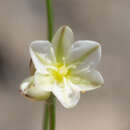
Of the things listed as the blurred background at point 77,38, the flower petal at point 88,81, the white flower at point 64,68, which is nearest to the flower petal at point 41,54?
the white flower at point 64,68

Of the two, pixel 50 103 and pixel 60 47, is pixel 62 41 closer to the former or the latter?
pixel 60 47

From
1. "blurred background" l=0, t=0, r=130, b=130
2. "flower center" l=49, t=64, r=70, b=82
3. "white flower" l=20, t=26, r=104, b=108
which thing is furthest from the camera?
"blurred background" l=0, t=0, r=130, b=130

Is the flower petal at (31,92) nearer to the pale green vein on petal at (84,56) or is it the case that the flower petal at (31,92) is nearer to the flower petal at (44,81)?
the flower petal at (44,81)

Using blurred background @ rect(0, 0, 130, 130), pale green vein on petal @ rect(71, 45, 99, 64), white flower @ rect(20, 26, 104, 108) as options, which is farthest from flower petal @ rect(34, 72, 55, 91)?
blurred background @ rect(0, 0, 130, 130)

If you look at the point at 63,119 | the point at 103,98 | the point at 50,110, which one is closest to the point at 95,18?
the point at 103,98

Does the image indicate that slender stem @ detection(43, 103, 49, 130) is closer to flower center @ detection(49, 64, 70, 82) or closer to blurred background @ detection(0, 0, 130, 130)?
flower center @ detection(49, 64, 70, 82)

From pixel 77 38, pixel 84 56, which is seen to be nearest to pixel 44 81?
pixel 84 56

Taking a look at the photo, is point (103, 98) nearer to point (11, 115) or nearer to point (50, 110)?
point (11, 115)

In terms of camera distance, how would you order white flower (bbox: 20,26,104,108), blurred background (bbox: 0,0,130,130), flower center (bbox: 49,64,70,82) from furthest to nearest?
blurred background (bbox: 0,0,130,130)
flower center (bbox: 49,64,70,82)
white flower (bbox: 20,26,104,108)
